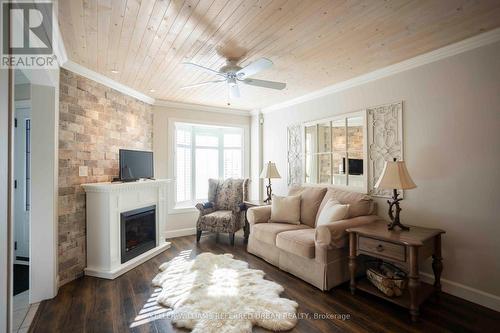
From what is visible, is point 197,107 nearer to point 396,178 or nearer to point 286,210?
point 286,210

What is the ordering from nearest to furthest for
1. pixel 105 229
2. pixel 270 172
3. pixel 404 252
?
pixel 404 252
pixel 105 229
pixel 270 172

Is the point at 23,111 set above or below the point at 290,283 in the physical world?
above

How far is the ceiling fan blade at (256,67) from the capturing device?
7.47 ft

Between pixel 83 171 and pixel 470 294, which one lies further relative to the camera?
pixel 83 171

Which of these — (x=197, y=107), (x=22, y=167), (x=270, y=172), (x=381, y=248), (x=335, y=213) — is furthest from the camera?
(x=197, y=107)

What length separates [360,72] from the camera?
318 centimetres

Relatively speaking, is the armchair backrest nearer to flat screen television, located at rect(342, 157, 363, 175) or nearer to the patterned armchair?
the patterned armchair

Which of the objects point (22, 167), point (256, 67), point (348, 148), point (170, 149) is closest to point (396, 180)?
point (348, 148)

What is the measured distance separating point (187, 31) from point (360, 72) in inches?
87.1

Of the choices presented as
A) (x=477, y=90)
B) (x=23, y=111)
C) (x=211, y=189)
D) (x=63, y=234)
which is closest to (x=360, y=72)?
(x=477, y=90)

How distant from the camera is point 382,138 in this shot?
3135mm

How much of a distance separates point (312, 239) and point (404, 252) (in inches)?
35.2

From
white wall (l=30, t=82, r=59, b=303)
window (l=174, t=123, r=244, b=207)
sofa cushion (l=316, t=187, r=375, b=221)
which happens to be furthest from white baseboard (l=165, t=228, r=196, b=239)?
sofa cushion (l=316, t=187, r=375, b=221)

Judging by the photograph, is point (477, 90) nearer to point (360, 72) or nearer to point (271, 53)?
point (360, 72)
